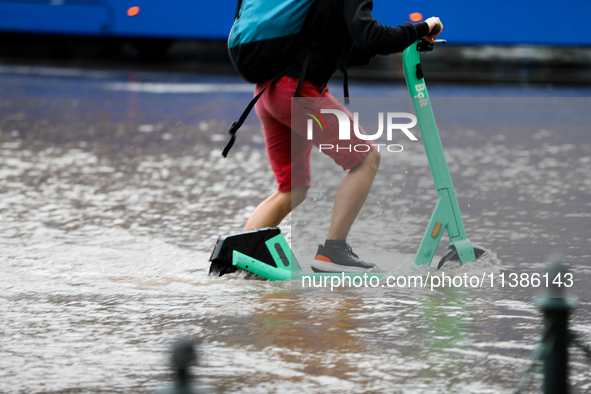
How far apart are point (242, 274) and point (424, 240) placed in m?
1.00

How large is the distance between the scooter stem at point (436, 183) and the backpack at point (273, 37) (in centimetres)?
60

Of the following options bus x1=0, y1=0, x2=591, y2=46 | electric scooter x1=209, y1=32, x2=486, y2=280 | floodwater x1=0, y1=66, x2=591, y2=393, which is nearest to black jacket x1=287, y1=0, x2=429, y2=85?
electric scooter x1=209, y1=32, x2=486, y2=280

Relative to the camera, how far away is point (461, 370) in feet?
10.2

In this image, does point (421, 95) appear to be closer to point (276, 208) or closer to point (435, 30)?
point (435, 30)

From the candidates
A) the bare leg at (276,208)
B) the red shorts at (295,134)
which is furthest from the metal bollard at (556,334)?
the bare leg at (276,208)

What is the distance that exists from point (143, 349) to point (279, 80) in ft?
5.22

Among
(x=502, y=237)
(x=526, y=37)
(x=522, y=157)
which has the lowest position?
(x=502, y=237)

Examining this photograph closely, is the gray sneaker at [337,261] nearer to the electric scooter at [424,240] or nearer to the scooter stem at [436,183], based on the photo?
the electric scooter at [424,240]

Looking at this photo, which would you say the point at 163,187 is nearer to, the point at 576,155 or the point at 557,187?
the point at 557,187

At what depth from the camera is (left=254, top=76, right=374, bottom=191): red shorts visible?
423cm

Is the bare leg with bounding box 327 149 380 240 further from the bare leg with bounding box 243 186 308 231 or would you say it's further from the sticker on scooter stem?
the sticker on scooter stem

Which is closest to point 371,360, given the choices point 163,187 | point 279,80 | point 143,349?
point 143,349

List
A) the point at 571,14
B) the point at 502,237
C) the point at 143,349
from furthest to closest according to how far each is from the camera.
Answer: the point at 571,14 < the point at 502,237 < the point at 143,349

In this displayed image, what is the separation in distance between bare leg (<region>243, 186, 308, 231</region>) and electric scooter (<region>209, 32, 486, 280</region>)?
5.4 inches
